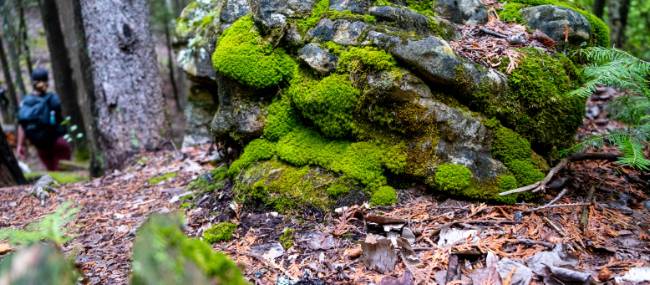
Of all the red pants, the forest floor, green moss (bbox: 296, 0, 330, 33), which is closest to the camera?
the forest floor

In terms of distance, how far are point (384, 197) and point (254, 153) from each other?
119cm

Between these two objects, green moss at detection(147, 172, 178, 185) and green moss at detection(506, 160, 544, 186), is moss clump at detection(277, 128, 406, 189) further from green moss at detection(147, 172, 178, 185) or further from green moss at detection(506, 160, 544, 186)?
green moss at detection(147, 172, 178, 185)

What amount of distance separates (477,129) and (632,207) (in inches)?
47.9

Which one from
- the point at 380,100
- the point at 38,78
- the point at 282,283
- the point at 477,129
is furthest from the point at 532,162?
the point at 38,78

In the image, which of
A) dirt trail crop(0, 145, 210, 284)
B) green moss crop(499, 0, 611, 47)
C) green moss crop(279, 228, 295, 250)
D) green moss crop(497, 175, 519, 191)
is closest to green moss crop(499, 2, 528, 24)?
green moss crop(499, 0, 611, 47)

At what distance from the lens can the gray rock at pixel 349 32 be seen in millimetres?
3449

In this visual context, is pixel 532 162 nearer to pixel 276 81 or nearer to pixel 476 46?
pixel 476 46

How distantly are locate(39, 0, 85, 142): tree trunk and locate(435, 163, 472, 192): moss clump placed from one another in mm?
11099

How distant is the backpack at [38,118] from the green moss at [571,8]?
7863 millimetres

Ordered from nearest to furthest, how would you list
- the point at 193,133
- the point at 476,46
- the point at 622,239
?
the point at 622,239 → the point at 476,46 → the point at 193,133

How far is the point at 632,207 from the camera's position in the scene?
3090mm

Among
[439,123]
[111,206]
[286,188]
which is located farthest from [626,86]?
[111,206]

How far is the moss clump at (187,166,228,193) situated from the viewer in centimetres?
393

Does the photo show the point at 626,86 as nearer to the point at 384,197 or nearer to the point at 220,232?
the point at 384,197
